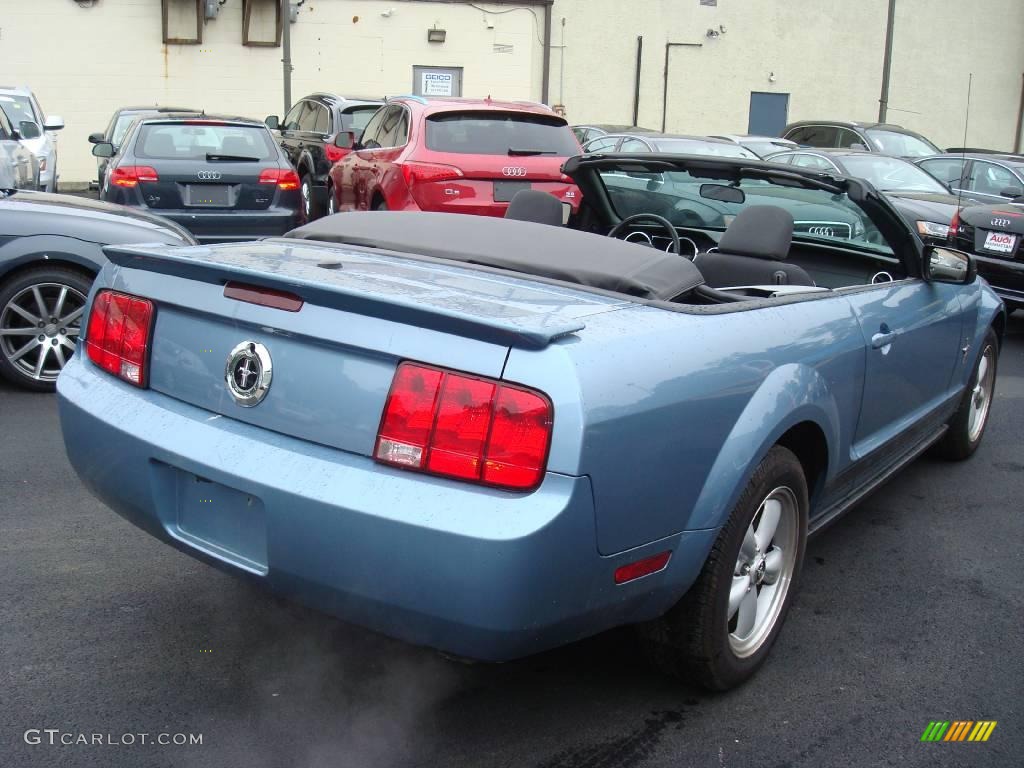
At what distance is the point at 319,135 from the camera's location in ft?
47.4

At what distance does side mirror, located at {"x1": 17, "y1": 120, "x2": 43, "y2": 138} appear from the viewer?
13.0 m

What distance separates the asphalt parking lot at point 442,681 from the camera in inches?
110

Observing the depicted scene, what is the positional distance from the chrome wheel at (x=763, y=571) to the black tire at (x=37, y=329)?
4.39 m

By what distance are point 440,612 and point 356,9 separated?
2171cm

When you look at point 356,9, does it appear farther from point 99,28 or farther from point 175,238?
point 175,238

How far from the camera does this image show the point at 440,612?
2.36 metres

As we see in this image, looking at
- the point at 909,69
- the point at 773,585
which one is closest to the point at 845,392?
the point at 773,585

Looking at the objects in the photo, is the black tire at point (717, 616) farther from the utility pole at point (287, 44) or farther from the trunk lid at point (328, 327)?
the utility pole at point (287, 44)

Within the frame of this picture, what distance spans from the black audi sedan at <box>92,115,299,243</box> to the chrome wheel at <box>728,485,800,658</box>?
7428 millimetres

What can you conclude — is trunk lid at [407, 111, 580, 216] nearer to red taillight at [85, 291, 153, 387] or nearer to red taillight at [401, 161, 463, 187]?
red taillight at [401, 161, 463, 187]

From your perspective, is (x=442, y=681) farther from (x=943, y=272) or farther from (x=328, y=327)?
→ (x=943, y=272)

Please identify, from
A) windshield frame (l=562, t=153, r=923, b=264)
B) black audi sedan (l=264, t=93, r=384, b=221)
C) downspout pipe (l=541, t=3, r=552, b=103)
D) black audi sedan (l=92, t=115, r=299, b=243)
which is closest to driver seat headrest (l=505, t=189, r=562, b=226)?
windshield frame (l=562, t=153, r=923, b=264)

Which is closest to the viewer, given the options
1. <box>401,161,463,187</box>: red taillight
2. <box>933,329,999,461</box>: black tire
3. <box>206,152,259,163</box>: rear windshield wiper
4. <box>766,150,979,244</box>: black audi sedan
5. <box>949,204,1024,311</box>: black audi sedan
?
<box>933,329,999,461</box>: black tire

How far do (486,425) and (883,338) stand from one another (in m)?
1.91
